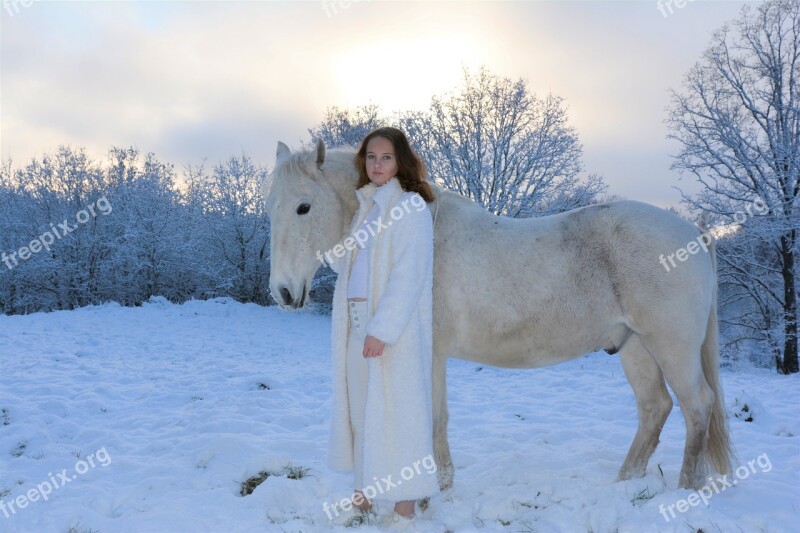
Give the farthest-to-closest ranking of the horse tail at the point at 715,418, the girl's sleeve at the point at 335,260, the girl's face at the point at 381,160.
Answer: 1. the horse tail at the point at 715,418
2. the girl's sleeve at the point at 335,260
3. the girl's face at the point at 381,160

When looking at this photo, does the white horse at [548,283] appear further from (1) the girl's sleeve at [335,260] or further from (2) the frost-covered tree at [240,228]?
(2) the frost-covered tree at [240,228]

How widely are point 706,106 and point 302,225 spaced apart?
1466 cm

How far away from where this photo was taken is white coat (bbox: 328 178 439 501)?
2.68m

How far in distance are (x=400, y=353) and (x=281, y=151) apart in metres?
1.62

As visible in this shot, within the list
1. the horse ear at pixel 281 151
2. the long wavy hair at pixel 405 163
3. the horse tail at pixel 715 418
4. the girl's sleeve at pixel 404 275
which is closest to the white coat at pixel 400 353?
the girl's sleeve at pixel 404 275

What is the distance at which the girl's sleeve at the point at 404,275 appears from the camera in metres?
2.64

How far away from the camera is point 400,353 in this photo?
2754 mm

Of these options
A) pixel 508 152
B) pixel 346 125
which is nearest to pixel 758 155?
pixel 508 152

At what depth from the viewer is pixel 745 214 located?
1268 centimetres

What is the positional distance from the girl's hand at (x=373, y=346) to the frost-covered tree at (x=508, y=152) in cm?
Answer: 1470

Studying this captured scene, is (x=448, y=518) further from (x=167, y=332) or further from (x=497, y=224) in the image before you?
(x=167, y=332)

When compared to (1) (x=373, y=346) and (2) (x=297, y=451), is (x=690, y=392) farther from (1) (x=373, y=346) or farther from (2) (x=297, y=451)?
(2) (x=297, y=451)

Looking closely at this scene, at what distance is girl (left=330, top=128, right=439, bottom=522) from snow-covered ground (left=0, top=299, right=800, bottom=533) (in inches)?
14.9

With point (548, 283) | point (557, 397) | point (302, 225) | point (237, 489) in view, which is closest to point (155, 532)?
point (237, 489)
